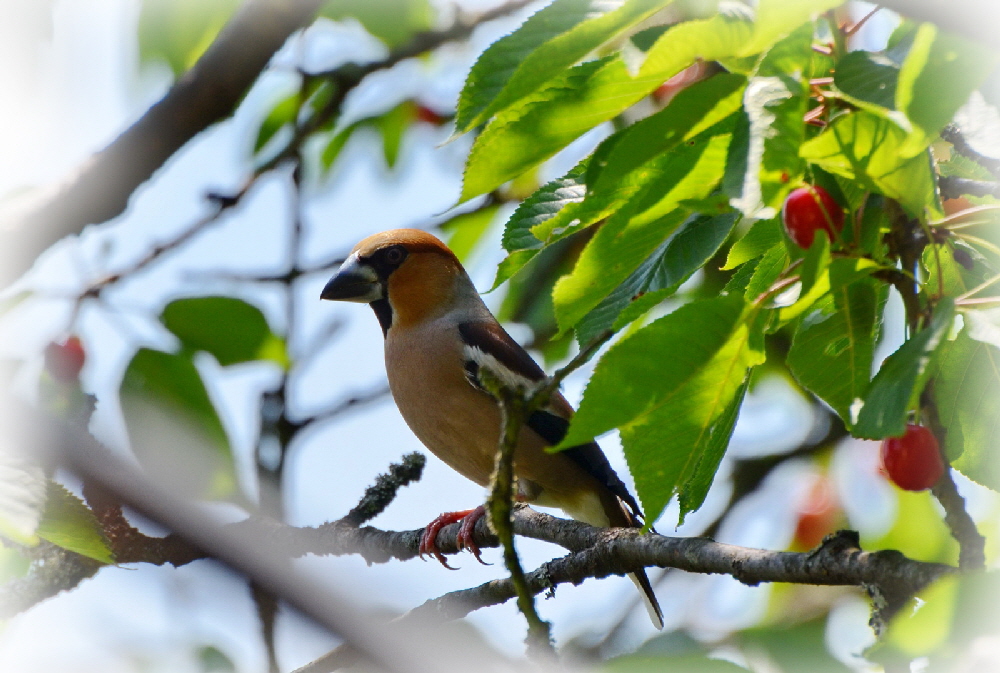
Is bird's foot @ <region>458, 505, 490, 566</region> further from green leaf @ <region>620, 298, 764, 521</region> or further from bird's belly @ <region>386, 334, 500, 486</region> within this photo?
green leaf @ <region>620, 298, 764, 521</region>

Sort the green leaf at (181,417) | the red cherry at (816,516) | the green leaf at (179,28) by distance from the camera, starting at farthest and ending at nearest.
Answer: the red cherry at (816,516) → the green leaf at (179,28) → the green leaf at (181,417)

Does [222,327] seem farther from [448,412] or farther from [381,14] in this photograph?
[381,14]

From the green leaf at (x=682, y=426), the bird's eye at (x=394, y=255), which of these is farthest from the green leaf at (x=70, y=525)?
the bird's eye at (x=394, y=255)

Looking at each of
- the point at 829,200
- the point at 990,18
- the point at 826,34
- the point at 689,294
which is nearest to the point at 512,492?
the point at 829,200

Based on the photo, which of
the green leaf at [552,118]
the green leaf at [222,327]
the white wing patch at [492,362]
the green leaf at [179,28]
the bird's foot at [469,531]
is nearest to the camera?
the green leaf at [552,118]

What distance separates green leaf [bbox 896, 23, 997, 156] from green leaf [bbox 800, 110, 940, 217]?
121 mm

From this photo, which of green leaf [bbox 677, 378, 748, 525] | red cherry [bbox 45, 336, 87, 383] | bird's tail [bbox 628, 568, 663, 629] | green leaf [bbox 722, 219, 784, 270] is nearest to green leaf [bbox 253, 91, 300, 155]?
red cherry [bbox 45, 336, 87, 383]

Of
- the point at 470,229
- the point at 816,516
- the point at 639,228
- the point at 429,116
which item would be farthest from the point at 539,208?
the point at 429,116

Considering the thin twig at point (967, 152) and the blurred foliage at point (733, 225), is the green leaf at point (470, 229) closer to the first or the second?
the blurred foliage at point (733, 225)

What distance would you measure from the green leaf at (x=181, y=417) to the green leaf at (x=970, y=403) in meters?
2.17

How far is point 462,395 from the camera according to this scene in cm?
459

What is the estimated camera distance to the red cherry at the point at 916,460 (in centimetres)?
189

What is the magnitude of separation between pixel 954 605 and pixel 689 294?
3476 mm

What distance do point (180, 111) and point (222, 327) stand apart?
799mm
